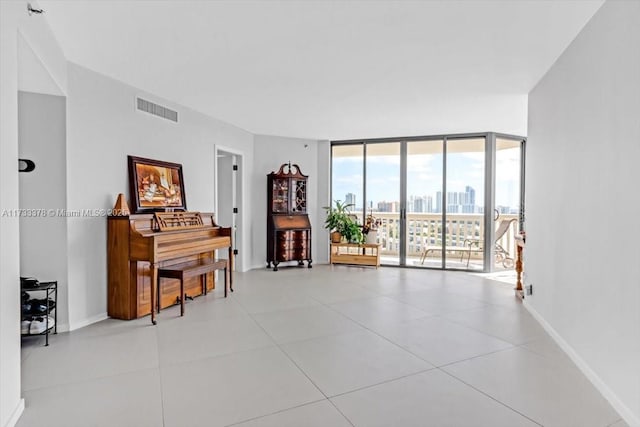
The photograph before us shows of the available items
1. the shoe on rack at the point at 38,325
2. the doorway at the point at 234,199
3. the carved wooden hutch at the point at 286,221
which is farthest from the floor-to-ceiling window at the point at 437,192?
the shoe on rack at the point at 38,325

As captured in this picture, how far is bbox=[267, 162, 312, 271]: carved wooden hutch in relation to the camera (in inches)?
257

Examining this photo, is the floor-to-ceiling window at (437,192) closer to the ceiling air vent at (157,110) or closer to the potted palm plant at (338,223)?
the potted palm plant at (338,223)

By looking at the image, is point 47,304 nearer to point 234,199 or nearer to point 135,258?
point 135,258

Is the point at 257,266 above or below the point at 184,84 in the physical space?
below

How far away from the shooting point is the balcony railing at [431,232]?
21.7 ft

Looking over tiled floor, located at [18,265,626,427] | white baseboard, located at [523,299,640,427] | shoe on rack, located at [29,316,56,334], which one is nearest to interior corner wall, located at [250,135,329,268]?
tiled floor, located at [18,265,626,427]

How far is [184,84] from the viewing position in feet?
13.0

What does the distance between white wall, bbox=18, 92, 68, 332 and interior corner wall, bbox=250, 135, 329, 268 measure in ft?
11.5

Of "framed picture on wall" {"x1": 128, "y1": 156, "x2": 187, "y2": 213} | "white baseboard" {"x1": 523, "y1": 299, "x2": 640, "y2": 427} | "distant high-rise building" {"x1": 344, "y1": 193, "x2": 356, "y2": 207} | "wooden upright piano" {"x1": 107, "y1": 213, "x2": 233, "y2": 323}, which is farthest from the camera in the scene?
"distant high-rise building" {"x1": 344, "y1": 193, "x2": 356, "y2": 207}

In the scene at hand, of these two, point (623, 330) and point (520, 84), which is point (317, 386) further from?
point (520, 84)

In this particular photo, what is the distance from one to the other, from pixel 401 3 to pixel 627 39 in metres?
1.33

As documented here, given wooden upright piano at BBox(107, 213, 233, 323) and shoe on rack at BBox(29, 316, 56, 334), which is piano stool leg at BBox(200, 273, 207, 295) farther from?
shoe on rack at BBox(29, 316, 56, 334)

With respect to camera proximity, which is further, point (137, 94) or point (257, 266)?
point (257, 266)

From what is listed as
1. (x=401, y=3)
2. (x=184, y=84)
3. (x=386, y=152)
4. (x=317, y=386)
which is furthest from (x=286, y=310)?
(x=386, y=152)
